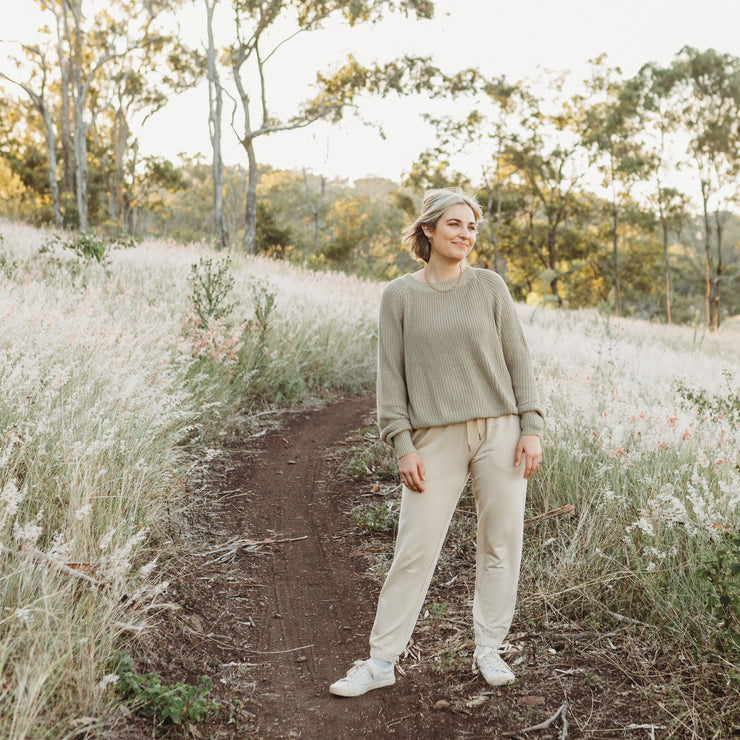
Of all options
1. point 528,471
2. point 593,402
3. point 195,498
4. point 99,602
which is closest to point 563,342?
point 593,402

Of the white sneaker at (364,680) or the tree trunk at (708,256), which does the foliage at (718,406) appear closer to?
the white sneaker at (364,680)

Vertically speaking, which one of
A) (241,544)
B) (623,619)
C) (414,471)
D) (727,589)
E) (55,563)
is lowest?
(241,544)

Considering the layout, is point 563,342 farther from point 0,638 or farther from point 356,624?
point 0,638

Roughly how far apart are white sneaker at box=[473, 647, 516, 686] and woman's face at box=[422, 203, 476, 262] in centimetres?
173

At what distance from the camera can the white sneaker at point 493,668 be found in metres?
2.80

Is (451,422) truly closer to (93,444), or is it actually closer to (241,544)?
(93,444)

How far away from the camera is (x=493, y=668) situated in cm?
283

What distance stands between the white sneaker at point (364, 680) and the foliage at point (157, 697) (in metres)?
0.53

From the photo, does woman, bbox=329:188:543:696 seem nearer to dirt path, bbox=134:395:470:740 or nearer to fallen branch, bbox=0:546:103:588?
dirt path, bbox=134:395:470:740

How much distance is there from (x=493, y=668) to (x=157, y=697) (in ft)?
4.56

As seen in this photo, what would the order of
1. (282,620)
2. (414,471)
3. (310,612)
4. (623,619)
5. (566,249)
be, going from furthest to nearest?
(566,249), (310,612), (282,620), (623,619), (414,471)

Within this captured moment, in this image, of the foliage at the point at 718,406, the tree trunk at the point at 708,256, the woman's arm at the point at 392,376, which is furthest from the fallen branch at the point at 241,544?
the tree trunk at the point at 708,256

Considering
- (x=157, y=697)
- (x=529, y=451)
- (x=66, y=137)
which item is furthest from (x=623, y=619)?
(x=66, y=137)

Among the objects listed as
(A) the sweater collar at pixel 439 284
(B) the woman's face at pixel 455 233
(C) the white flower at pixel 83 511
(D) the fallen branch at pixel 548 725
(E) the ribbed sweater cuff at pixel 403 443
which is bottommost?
(D) the fallen branch at pixel 548 725
